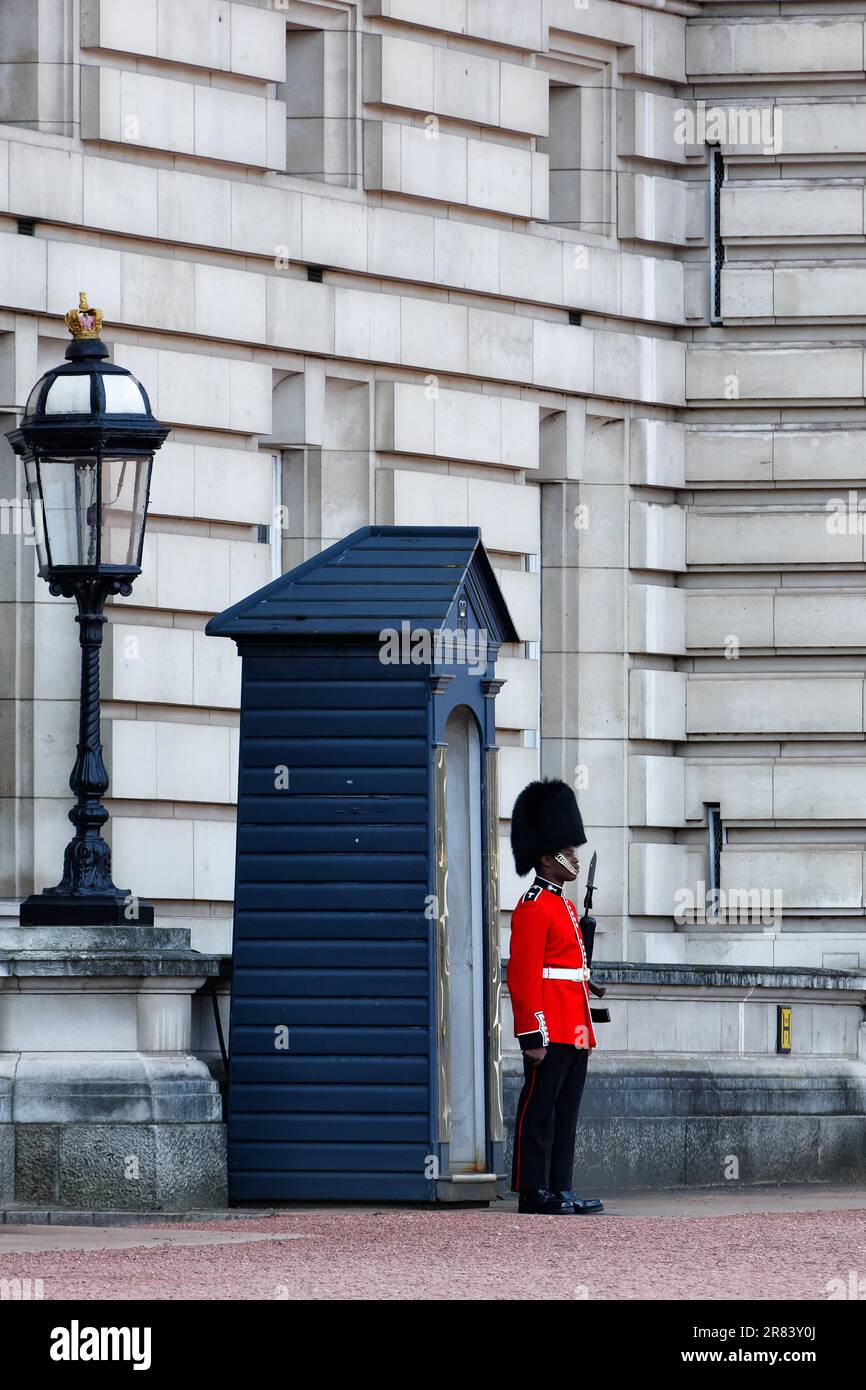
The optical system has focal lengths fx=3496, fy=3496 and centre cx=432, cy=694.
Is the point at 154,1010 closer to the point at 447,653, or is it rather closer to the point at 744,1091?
the point at 447,653

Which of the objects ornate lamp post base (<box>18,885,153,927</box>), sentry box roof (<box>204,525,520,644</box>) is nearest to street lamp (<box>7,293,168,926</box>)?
ornate lamp post base (<box>18,885,153,927</box>)

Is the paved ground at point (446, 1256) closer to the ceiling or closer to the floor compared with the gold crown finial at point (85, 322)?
closer to the floor

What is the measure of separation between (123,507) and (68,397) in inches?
15.9

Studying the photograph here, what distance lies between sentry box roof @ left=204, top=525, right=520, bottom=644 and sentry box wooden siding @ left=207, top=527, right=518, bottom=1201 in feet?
0.03

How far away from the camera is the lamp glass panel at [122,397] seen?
1148 cm

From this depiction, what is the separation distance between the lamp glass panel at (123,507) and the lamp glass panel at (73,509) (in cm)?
4

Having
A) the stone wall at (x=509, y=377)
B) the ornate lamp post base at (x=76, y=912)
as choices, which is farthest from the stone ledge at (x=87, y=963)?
the stone wall at (x=509, y=377)

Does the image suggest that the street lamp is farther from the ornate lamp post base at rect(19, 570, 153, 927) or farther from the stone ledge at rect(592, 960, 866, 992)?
the stone ledge at rect(592, 960, 866, 992)

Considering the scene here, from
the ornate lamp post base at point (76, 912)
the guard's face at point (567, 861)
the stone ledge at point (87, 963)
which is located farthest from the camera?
the guard's face at point (567, 861)

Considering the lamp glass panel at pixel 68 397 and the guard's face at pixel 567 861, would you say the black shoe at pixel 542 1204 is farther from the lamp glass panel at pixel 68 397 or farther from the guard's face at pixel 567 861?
the lamp glass panel at pixel 68 397

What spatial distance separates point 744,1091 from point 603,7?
18.2ft

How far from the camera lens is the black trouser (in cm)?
1175

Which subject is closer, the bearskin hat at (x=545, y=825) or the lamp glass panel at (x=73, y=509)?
the lamp glass panel at (x=73, y=509)

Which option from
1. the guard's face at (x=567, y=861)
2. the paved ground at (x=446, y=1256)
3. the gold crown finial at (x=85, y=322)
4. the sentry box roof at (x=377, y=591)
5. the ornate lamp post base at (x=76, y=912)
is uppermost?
the gold crown finial at (x=85, y=322)
